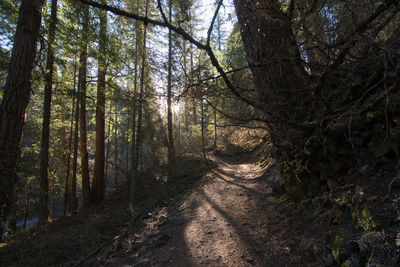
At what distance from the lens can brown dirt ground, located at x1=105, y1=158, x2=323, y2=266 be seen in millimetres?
2621

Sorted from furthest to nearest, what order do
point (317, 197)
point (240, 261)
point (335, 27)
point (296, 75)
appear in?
point (296, 75) < point (317, 197) < point (240, 261) < point (335, 27)

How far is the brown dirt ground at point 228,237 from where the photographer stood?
2621 millimetres

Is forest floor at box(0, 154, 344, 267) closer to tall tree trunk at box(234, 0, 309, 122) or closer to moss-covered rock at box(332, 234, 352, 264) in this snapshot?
moss-covered rock at box(332, 234, 352, 264)

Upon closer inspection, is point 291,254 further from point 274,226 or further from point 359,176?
point 359,176

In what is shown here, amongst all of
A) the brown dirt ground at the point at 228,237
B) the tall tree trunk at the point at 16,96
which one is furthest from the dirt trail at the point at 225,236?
the tall tree trunk at the point at 16,96

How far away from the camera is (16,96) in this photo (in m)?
3.83

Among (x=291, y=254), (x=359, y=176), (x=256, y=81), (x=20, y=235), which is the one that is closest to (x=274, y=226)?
(x=291, y=254)

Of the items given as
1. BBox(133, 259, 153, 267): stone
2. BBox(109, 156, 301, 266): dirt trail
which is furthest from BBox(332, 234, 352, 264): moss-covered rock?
BBox(133, 259, 153, 267): stone

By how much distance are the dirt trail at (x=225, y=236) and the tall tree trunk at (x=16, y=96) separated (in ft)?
8.02

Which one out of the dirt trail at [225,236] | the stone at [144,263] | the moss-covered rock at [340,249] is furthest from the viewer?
the stone at [144,263]

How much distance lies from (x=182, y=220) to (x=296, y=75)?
396 cm

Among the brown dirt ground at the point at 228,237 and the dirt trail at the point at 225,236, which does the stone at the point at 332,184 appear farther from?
the dirt trail at the point at 225,236

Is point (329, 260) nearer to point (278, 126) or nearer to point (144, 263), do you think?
point (278, 126)

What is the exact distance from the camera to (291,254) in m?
2.44
